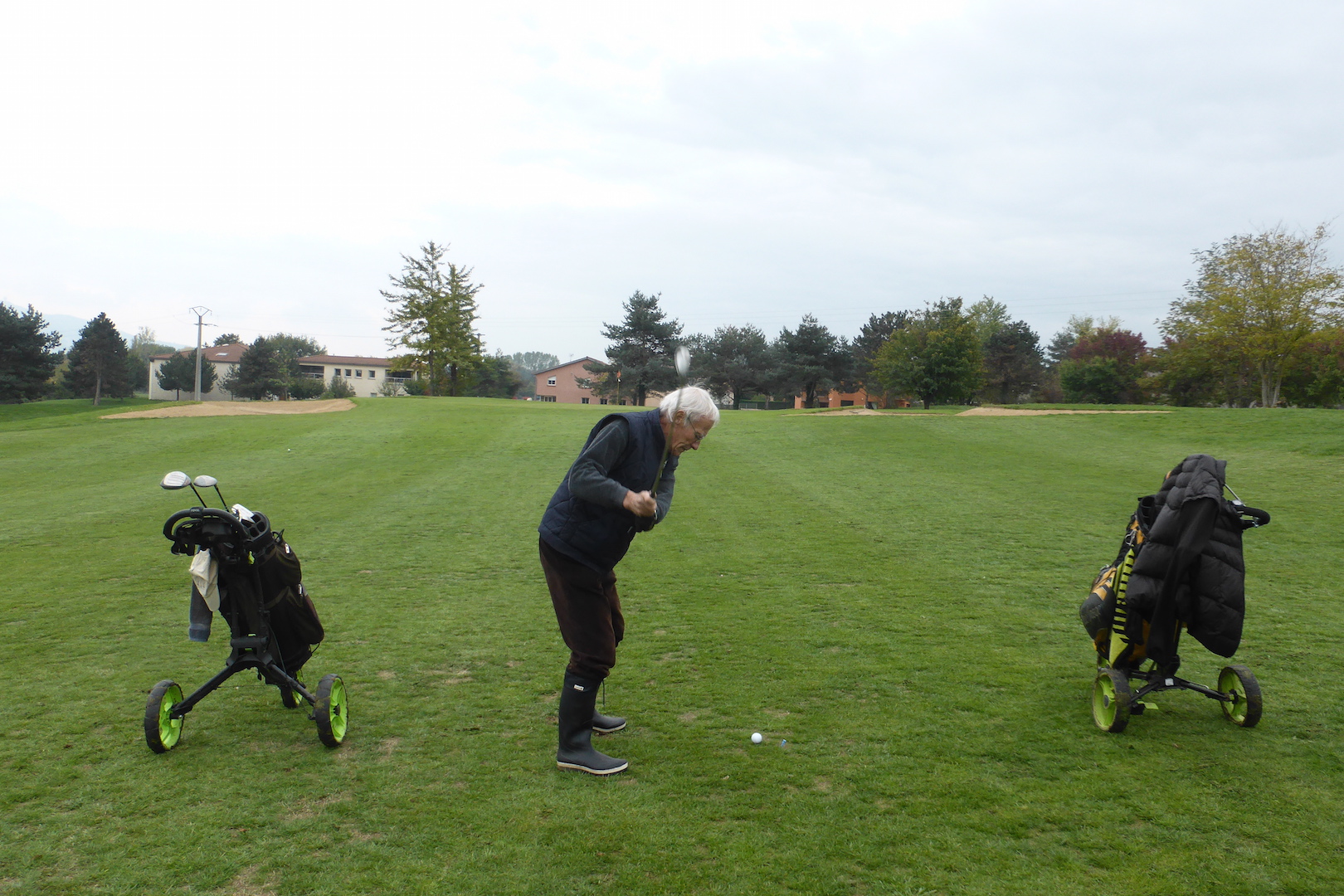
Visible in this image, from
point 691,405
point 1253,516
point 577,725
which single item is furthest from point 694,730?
point 1253,516

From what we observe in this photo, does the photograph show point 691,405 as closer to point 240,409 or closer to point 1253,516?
point 1253,516

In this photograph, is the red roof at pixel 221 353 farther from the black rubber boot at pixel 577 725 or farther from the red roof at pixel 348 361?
the black rubber boot at pixel 577 725

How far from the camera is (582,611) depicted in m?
4.32

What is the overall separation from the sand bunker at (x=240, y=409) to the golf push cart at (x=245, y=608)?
89.2 ft

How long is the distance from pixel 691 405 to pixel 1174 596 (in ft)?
9.46

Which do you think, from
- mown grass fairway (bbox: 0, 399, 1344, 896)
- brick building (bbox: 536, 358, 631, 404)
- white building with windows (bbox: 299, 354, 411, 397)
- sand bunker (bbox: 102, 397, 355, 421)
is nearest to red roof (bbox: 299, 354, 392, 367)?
white building with windows (bbox: 299, 354, 411, 397)

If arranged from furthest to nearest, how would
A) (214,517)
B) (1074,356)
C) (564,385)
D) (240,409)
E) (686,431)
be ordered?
(564,385) < (1074,356) < (240,409) < (686,431) < (214,517)

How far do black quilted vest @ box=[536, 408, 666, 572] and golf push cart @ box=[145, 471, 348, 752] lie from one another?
1524mm

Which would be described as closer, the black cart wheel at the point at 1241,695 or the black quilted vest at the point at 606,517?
the black quilted vest at the point at 606,517

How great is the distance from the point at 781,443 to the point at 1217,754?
17.2 metres

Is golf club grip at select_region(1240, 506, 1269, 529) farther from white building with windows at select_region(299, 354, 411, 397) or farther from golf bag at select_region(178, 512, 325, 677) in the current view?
white building with windows at select_region(299, 354, 411, 397)

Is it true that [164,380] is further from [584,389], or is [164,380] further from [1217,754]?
[1217,754]

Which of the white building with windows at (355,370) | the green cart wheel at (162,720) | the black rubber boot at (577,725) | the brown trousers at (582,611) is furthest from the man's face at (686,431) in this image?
the white building with windows at (355,370)

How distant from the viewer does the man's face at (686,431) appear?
425 cm
